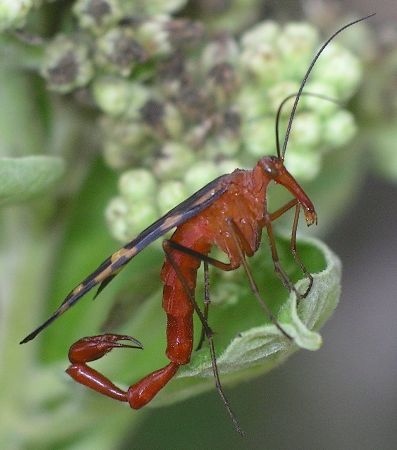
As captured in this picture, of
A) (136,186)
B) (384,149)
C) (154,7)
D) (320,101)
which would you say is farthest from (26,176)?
(384,149)

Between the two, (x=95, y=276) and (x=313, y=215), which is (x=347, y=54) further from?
(x=95, y=276)

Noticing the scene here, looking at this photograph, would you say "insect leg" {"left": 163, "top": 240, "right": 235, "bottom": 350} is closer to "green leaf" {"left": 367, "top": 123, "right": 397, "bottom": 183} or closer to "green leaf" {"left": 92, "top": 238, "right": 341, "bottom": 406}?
"green leaf" {"left": 92, "top": 238, "right": 341, "bottom": 406}

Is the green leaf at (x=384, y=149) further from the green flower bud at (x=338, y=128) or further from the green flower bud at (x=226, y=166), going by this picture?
the green flower bud at (x=226, y=166)

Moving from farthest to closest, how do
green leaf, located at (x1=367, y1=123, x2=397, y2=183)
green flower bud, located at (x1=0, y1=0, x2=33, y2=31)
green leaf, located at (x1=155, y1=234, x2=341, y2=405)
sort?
green leaf, located at (x1=367, y1=123, x2=397, y2=183) < green flower bud, located at (x1=0, y1=0, x2=33, y2=31) < green leaf, located at (x1=155, y1=234, x2=341, y2=405)

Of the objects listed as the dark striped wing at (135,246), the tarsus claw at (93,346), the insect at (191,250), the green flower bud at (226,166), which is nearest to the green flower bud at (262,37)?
the insect at (191,250)

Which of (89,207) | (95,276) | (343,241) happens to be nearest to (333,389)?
(343,241)

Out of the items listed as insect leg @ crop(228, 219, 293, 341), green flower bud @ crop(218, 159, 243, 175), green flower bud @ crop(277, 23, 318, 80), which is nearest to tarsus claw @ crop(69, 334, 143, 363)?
insect leg @ crop(228, 219, 293, 341)

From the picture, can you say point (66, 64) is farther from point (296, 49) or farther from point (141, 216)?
point (296, 49)
